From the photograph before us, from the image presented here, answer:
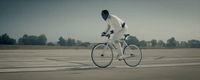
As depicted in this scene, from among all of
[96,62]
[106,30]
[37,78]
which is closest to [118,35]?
[106,30]

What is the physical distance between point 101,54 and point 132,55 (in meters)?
1.26

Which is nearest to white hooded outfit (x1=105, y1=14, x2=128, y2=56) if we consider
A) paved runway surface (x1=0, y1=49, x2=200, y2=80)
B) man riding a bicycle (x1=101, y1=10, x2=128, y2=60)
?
man riding a bicycle (x1=101, y1=10, x2=128, y2=60)

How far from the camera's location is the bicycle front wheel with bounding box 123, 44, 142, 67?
428 inches

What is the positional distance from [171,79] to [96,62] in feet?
11.0

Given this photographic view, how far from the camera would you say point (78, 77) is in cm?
764

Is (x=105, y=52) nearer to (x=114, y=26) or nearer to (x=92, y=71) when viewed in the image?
(x=114, y=26)

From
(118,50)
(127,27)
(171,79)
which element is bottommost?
(171,79)

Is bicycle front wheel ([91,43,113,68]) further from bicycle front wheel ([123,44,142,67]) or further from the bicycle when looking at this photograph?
bicycle front wheel ([123,44,142,67])

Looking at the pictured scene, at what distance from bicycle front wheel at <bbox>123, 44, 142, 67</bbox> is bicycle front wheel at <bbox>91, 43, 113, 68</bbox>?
2.22ft

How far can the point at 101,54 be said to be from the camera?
405 inches

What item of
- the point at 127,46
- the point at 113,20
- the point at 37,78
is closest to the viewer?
the point at 37,78

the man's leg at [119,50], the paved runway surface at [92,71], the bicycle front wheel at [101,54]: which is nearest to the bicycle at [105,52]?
the bicycle front wheel at [101,54]

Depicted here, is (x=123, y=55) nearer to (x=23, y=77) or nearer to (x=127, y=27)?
(x=127, y=27)

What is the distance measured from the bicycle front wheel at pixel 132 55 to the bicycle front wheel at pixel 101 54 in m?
0.68
